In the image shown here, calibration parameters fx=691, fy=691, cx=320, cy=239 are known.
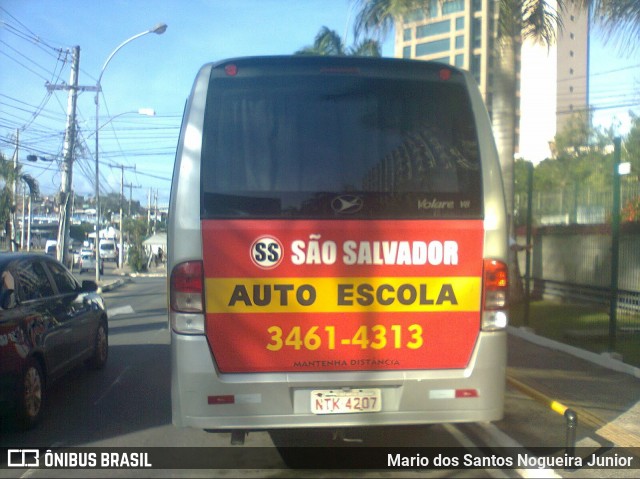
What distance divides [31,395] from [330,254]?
143 inches

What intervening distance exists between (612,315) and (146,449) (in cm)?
680

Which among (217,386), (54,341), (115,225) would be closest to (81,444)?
(54,341)

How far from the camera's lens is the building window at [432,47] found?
6981cm

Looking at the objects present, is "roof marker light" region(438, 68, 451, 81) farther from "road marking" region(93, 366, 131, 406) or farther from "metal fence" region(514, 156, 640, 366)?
"metal fence" region(514, 156, 640, 366)

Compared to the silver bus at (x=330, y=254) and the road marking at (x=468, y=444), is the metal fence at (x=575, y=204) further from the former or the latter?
the silver bus at (x=330, y=254)

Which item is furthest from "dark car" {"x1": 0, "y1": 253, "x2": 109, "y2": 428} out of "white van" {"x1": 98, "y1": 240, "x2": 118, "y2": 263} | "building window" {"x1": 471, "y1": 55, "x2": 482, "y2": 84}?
"building window" {"x1": 471, "y1": 55, "x2": 482, "y2": 84}

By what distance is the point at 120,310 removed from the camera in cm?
1903

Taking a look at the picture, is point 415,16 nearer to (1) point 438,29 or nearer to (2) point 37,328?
(2) point 37,328

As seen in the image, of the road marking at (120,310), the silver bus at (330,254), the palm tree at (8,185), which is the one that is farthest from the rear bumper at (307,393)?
the palm tree at (8,185)

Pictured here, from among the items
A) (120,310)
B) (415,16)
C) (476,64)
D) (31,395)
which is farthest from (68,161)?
(476,64)

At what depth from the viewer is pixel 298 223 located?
15.8ft

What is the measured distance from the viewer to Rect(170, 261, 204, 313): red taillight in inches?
186

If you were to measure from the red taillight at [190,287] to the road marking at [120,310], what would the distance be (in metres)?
13.6

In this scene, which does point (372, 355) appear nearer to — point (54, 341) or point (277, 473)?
point (277, 473)
